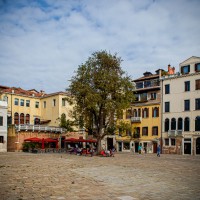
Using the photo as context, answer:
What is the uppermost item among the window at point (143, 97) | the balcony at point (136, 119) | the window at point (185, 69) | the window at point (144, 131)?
the window at point (185, 69)

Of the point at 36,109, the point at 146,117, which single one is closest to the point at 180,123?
the point at 146,117

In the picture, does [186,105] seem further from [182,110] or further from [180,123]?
[180,123]

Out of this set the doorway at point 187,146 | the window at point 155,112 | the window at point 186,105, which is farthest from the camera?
the window at point 155,112

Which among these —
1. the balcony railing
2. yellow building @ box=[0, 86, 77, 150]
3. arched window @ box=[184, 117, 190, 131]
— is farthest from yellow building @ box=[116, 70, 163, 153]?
yellow building @ box=[0, 86, 77, 150]

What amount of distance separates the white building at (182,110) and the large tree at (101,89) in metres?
13.3

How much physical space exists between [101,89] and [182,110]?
16.8 meters

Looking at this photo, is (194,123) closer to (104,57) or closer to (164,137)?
(164,137)

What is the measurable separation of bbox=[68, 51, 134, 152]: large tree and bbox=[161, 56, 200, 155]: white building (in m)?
13.3

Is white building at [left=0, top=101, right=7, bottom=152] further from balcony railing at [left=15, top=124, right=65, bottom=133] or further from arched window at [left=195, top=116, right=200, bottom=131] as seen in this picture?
arched window at [left=195, top=116, right=200, bottom=131]

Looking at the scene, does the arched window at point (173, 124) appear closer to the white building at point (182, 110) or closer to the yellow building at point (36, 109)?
the white building at point (182, 110)

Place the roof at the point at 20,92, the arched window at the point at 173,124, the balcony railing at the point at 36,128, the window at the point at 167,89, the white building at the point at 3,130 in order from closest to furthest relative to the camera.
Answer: the white building at the point at 3,130 < the arched window at the point at 173,124 < the balcony railing at the point at 36,128 < the window at the point at 167,89 < the roof at the point at 20,92

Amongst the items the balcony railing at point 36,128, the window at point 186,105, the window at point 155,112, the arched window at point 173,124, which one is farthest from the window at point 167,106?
the balcony railing at point 36,128

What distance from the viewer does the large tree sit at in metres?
34.3

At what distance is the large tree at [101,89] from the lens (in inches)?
1352
